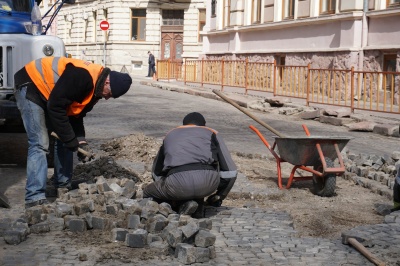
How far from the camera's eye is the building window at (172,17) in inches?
1858

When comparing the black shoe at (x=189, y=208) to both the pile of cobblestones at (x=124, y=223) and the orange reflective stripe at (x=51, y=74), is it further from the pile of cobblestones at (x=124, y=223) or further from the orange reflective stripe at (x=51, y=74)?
the orange reflective stripe at (x=51, y=74)

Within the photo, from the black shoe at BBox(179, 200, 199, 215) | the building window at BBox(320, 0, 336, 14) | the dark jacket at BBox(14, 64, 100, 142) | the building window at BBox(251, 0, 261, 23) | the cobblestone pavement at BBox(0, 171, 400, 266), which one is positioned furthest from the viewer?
the building window at BBox(251, 0, 261, 23)

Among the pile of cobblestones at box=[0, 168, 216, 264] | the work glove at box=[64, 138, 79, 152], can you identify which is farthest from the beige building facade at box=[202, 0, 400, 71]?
the pile of cobblestones at box=[0, 168, 216, 264]

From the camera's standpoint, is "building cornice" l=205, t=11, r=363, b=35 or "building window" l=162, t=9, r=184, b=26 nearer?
"building cornice" l=205, t=11, r=363, b=35

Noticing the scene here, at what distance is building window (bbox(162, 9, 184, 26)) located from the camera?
1858 inches

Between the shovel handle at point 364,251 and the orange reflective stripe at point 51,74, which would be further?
the orange reflective stripe at point 51,74

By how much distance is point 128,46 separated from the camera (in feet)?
155

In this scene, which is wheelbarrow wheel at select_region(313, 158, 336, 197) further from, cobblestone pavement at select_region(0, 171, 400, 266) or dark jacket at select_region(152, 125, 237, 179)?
dark jacket at select_region(152, 125, 237, 179)

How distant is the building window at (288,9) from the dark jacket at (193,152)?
1839cm

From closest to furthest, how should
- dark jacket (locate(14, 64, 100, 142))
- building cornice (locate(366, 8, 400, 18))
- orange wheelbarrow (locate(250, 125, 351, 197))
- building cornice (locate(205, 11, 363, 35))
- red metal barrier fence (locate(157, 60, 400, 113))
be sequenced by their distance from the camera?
dark jacket (locate(14, 64, 100, 142))
orange wheelbarrow (locate(250, 125, 351, 197))
red metal barrier fence (locate(157, 60, 400, 113))
building cornice (locate(366, 8, 400, 18))
building cornice (locate(205, 11, 363, 35))

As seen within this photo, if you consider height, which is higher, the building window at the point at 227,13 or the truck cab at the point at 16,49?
the building window at the point at 227,13

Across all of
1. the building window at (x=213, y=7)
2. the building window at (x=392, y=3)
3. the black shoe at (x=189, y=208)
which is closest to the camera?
the black shoe at (x=189, y=208)

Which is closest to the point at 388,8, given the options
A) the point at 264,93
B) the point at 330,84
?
the point at 330,84

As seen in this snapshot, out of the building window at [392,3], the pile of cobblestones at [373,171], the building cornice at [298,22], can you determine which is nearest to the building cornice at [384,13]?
the building window at [392,3]
